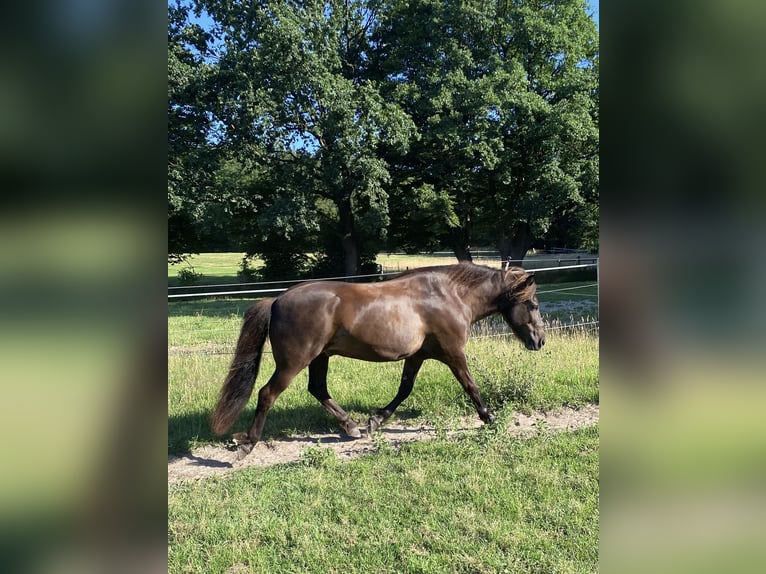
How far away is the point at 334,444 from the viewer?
4.51 metres

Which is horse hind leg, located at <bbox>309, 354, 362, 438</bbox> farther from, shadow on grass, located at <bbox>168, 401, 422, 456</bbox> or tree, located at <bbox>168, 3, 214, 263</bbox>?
tree, located at <bbox>168, 3, 214, 263</bbox>

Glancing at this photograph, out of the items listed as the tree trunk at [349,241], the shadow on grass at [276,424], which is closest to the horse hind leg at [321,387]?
the shadow on grass at [276,424]

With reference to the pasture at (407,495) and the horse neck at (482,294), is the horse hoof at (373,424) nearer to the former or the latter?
the pasture at (407,495)

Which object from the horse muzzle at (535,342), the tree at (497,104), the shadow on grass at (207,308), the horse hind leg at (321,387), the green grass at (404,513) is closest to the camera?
the green grass at (404,513)

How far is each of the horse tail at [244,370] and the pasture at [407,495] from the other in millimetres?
485

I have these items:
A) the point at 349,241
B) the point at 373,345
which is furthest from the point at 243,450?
the point at 349,241

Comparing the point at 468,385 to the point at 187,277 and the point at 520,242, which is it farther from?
the point at 187,277

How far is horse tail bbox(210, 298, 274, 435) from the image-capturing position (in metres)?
4.18

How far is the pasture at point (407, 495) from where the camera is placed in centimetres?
265

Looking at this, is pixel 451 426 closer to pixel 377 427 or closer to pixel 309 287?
pixel 377 427

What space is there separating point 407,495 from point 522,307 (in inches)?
100

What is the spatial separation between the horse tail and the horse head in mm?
2449
